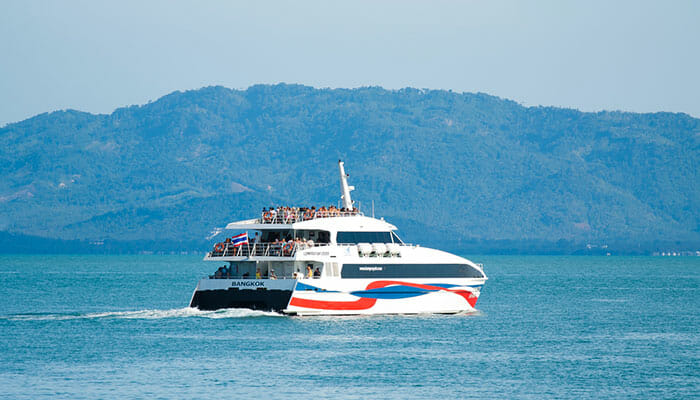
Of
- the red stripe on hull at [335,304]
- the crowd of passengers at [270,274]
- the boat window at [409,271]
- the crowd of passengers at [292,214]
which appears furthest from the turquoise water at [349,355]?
the crowd of passengers at [292,214]

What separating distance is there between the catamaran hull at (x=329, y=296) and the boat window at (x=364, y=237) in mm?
2189

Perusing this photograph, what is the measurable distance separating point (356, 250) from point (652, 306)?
30320 mm

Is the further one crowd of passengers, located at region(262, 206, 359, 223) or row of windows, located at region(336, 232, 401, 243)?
crowd of passengers, located at region(262, 206, 359, 223)

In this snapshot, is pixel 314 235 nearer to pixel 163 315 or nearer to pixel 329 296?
pixel 329 296

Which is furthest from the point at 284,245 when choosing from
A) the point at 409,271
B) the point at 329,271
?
the point at 409,271

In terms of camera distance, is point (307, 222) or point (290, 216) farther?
point (290, 216)

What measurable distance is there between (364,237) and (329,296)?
11.8 feet

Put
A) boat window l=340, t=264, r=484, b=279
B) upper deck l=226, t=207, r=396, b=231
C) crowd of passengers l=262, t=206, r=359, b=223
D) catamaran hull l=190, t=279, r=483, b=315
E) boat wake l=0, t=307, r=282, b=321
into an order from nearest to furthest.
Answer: catamaran hull l=190, t=279, r=483, b=315 < boat window l=340, t=264, r=484, b=279 < boat wake l=0, t=307, r=282, b=321 < upper deck l=226, t=207, r=396, b=231 < crowd of passengers l=262, t=206, r=359, b=223

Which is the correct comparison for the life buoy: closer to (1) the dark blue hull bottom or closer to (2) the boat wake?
(1) the dark blue hull bottom

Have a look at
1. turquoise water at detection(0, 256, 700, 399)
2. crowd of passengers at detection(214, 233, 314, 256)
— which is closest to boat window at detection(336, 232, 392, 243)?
crowd of passengers at detection(214, 233, 314, 256)

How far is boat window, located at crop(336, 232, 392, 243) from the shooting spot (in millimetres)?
57812

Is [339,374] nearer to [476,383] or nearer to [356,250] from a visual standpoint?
[476,383]

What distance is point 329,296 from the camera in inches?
2216

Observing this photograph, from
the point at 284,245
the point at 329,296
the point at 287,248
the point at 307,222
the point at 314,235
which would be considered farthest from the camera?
the point at 314,235
